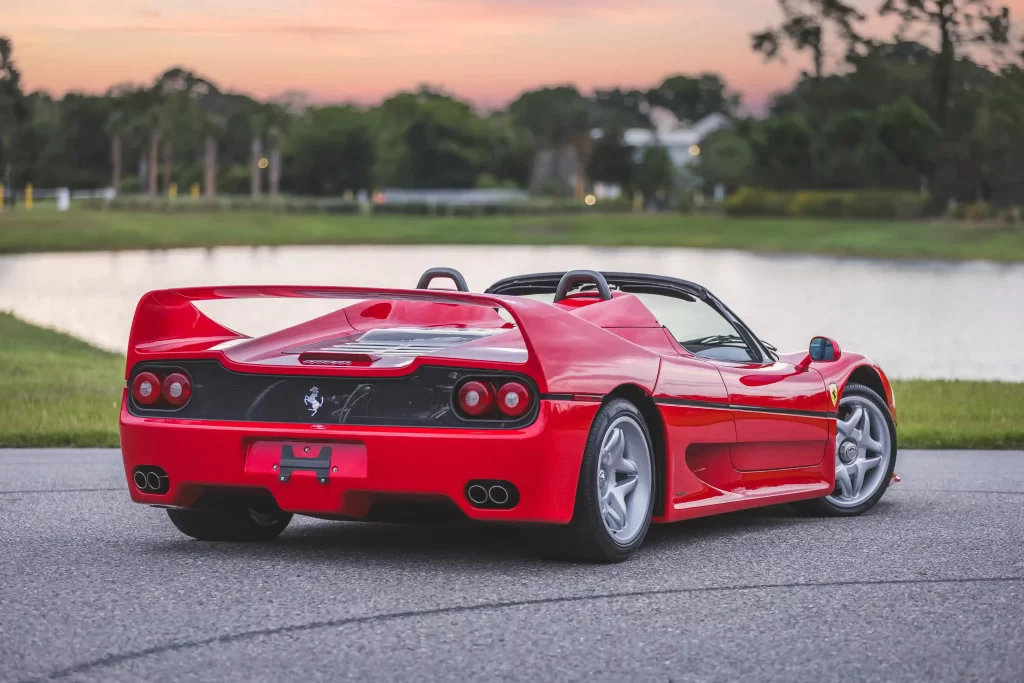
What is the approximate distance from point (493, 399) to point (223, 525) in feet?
4.97

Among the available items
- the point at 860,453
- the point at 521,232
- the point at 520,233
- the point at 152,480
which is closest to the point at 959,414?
the point at 860,453

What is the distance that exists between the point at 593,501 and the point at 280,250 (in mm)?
73186

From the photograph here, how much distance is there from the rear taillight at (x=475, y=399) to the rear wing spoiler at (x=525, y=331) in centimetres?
17

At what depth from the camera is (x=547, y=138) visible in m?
176

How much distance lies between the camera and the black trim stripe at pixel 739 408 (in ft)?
21.6

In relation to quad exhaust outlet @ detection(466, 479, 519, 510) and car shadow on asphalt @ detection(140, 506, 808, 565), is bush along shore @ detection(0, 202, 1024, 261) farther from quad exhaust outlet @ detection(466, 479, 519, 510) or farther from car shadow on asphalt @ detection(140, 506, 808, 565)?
quad exhaust outlet @ detection(466, 479, 519, 510)

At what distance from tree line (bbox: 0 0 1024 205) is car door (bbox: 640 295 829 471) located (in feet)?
77.5

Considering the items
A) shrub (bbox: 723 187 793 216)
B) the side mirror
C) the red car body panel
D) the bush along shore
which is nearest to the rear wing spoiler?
the red car body panel

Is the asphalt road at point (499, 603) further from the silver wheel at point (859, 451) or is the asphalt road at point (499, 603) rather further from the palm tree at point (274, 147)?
the palm tree at point (274, 147)

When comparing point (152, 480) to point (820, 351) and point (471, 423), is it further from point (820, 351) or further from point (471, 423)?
point (820, 351)

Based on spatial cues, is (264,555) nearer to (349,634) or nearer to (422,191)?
(349,634)

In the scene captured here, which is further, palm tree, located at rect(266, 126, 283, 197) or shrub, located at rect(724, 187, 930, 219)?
palm tree, located at rect(266, 126, 283, 197)

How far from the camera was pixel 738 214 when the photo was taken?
103188 millimetres

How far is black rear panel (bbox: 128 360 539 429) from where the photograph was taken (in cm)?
594
